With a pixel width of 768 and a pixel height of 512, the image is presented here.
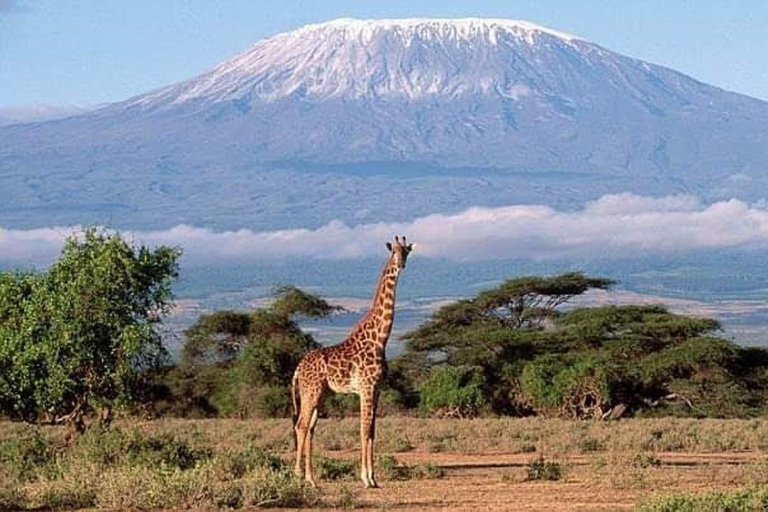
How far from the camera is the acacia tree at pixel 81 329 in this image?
936 inches

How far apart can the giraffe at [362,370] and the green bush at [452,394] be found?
66.3ft

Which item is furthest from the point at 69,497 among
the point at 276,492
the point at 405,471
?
the point at 405,471

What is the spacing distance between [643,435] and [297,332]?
18.1 meters

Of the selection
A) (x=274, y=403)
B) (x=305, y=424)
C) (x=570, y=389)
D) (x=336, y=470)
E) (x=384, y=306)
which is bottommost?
(x=274, y=403)

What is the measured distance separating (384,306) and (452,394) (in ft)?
69.4

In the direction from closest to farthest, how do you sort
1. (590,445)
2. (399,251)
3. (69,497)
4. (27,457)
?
(69,497)
(399,251)
(27,457)
(590,445)

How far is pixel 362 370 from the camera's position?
2084cm

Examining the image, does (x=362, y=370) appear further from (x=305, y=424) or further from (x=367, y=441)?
(x=305, y=424)

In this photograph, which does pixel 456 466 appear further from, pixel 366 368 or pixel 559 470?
pixel 366 368

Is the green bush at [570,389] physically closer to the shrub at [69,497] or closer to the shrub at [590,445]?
the shrub at [590,445]

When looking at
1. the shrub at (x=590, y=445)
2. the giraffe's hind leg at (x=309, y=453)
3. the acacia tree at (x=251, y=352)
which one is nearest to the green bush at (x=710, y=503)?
the giraffe's hind leg at (x=309, y=453)

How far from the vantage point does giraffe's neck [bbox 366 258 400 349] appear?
20.8 meters

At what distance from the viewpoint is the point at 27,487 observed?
19984 mm

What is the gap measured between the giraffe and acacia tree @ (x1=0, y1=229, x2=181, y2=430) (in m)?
3.39
